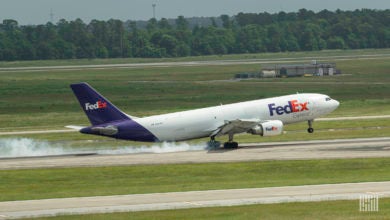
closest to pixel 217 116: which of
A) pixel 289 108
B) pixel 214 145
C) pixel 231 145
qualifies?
pixel 214 145

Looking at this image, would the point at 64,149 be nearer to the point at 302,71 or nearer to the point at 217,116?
the point at 217,116

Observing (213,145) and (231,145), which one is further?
(213,145)

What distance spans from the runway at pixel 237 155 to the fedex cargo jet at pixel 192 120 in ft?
5.79

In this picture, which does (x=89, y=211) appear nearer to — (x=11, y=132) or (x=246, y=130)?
(x=246, y=130)

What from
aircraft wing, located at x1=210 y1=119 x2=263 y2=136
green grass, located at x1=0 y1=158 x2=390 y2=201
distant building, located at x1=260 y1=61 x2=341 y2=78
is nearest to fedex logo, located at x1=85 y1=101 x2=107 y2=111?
green grass, located at x1=0 y1=158 x2=390 y2=201

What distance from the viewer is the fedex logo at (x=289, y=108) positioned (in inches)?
2889

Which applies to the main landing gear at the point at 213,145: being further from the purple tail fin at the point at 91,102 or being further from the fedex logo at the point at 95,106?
the fedex logo at the point at 95,106

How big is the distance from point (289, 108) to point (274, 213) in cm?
3324

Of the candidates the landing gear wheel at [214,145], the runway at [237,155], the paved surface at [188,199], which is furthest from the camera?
the landing gear wheel at [214,145]

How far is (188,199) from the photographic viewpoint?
4616 centimetres

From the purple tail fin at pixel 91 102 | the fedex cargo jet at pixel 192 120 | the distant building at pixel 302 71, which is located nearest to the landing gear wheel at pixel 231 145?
the fedex cargo jet at pixel 192 120

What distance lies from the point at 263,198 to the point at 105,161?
22.1 metres

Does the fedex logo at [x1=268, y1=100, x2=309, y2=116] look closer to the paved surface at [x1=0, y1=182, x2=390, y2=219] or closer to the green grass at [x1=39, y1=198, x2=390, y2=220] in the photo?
the paved surface at [x1=0, y1=182, x2=390, y2=219]

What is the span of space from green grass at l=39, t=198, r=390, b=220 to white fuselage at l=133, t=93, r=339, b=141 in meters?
28.3
